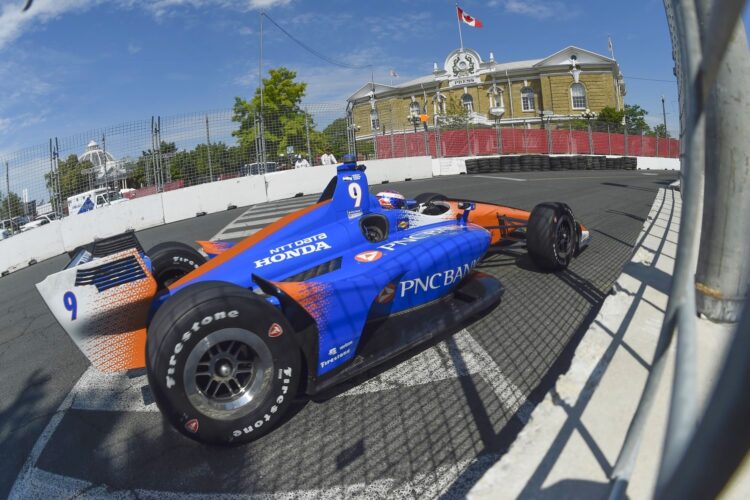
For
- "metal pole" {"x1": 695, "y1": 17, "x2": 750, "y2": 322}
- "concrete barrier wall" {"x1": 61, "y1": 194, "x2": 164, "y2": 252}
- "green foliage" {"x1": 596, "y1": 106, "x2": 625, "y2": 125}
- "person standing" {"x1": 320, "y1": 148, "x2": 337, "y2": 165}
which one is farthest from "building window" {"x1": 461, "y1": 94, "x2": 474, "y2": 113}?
"metal pole" {"x1": 695, "y1": 17, "x2": 750, "y2": 322}

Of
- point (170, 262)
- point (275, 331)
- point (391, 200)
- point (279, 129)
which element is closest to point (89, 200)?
point (279, 129)

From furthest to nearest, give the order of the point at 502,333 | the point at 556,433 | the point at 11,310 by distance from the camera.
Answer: the point at 11,310 → the point at 502,333 → the point at 556,433

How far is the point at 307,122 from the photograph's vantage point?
16359 mm

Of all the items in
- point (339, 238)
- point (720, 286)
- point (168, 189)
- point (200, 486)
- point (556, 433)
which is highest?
point (168, 189)

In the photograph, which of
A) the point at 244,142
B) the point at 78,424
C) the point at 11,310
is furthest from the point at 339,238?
the point at 244,142

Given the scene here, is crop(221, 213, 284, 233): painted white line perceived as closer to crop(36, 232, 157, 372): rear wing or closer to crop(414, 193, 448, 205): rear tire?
crop(414, 193, 448, 205): rear tire

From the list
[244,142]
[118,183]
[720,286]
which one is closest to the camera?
[720,286]

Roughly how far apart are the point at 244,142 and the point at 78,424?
13781 millimetres

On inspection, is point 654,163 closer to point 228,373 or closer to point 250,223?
point 250,223

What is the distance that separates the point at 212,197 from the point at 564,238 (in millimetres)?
11679

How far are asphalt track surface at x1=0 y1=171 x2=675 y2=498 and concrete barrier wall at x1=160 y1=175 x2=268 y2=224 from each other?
384 inches

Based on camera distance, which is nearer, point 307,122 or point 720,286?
point 720,286

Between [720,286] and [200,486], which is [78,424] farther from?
[720,286]

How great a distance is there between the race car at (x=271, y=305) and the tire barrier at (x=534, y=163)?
58.6ft
